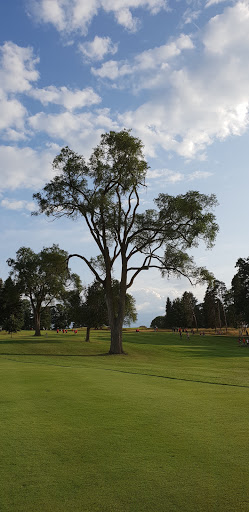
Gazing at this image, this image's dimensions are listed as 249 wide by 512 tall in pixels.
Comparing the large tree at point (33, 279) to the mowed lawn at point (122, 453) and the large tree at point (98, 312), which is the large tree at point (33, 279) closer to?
the large tree at point (98, 312)

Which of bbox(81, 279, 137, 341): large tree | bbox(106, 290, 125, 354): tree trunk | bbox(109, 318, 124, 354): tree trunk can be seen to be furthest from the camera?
bbox(81, 279, 137, 341): large tree

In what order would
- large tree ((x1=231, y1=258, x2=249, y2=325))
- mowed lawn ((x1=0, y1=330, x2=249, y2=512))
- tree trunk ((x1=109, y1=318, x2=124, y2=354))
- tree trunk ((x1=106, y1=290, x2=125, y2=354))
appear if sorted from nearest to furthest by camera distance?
mowed lawn ((x1=0, y1=330, x2=249, y2=512)) < tree trunk ((x1=106, y1=290, x2=125, y2=354)) < tree trunk ((x1=109, y1=318, x2=124, y2=354)) < large tree ((x1=231, y1=258, x2=249, y2=325))

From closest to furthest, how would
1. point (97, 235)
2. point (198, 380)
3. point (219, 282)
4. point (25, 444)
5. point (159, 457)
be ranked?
point (159, 457), point (25, 444), point (198, 380), point (97, 235), point (219, 282)

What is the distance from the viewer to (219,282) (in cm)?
10844

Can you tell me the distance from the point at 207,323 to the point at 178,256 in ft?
293

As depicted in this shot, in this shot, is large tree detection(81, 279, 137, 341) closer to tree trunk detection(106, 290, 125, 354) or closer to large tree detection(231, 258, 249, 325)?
tree trunk detection(106, 290, 125, 354)

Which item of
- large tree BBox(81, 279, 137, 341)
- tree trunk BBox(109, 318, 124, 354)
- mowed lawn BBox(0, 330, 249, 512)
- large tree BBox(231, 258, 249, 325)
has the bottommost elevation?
mowed lawn BBox(0, 330, 249, 512)

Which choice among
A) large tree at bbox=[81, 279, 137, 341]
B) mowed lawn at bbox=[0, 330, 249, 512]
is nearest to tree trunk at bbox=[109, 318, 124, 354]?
large tree at bbox=[81, 279, 137, 341]

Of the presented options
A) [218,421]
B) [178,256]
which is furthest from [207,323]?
[218,421]

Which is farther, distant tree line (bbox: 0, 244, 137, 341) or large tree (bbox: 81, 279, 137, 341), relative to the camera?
large tree (bbox: 81, 279, 137, 341)

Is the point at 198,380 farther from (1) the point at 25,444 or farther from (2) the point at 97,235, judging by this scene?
(2) the point at 97,235

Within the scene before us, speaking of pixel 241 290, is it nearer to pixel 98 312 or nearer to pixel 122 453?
pixel 98 312

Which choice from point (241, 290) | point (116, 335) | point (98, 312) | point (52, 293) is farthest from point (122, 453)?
point (241, 290)

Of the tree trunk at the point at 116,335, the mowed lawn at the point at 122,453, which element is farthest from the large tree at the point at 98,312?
the mowed lawn at the point at 122,453
